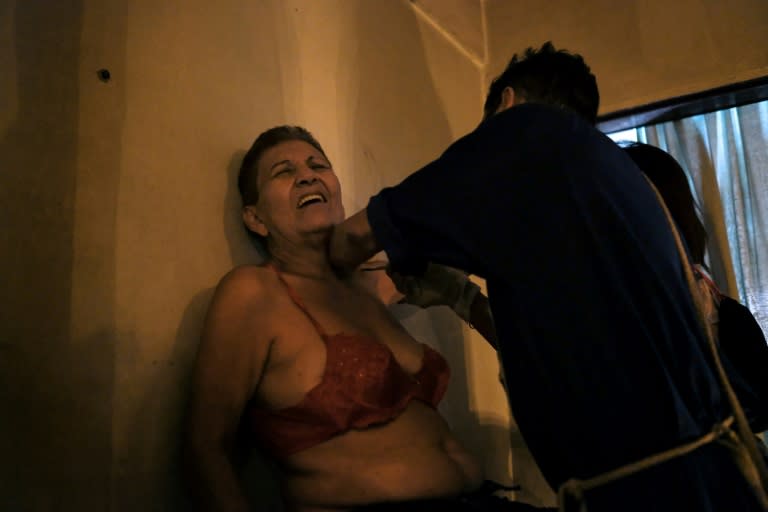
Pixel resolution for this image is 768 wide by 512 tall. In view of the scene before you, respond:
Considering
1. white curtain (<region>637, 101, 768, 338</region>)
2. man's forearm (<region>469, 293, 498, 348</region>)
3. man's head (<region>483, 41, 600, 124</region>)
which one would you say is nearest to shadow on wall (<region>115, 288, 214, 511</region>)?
man's forearm (<region>469, 293, 498, 348</region>)

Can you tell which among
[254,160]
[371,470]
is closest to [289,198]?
[254,160]

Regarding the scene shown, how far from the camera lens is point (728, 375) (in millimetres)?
767

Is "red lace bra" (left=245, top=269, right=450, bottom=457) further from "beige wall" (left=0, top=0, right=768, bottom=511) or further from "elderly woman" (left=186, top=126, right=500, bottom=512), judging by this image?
"beige wall" (left=0, top=0, right=768, bottom=511)

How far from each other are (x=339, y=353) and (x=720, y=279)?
1322 millimetres

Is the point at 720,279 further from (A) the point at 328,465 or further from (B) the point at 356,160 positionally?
(A) the point at 328,465

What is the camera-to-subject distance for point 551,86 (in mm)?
1034

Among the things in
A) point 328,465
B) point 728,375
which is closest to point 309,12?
point 328,465

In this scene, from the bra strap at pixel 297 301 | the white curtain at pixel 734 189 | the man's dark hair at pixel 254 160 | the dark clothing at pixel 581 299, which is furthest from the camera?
the white curtain at pixel 734 189

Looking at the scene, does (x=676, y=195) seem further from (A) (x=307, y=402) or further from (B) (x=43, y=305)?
(B) (x=43, y=305)

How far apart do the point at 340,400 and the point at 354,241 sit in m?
0.23

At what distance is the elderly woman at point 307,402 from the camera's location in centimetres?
84

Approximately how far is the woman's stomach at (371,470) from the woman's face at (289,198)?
13.8 inches

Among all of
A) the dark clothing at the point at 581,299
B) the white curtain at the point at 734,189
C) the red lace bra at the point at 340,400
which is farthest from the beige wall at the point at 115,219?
the white curtain at the point at 734,189

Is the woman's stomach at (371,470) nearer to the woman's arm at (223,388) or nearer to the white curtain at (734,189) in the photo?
the woman's arm at (223,388)
